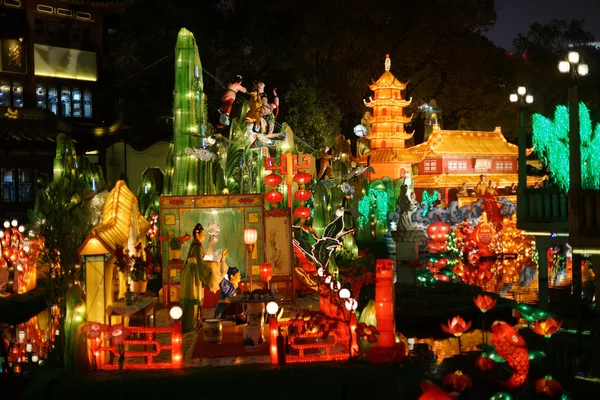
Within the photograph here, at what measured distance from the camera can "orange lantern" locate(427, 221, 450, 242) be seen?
26.2 m

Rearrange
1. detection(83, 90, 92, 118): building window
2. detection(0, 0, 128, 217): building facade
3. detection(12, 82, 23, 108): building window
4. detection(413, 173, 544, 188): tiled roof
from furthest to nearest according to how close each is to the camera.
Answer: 1. detection(413, 173, 544, 188): tiled roof
2. detection(83, 90, 92, 118): building window
3. detection(12, 82, 23, 108): building window
4. detection(0, 0, 128, 217): building facade

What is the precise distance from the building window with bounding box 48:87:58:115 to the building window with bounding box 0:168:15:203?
4.00m

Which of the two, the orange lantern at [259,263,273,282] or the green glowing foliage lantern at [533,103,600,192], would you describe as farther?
the orange lantern at [259,263,273,282]

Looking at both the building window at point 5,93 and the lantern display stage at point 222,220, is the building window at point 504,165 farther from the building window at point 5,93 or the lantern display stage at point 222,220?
the lantern display stage at point 222,220

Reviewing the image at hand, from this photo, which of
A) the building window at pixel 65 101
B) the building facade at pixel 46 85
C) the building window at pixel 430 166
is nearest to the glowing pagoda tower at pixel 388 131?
the building window at pixel 430 166

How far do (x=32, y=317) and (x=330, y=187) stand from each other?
1044 centimetres

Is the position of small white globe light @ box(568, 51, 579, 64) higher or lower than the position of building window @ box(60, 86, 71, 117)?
lower

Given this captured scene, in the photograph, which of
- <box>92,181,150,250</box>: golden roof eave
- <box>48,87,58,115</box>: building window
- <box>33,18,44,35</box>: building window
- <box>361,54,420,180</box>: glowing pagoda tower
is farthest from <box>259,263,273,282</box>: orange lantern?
<box>361,54,420,180</box>: glowing pagoda tower

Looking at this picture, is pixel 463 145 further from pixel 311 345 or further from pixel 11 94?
pixel 311 345

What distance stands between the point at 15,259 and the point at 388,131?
22612mm

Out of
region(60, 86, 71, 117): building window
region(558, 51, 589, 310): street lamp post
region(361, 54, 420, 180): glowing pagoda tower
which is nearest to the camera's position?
region(558, 51, 589, 310): street lamp post

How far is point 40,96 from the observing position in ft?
106

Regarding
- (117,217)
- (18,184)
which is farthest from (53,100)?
(117,217)

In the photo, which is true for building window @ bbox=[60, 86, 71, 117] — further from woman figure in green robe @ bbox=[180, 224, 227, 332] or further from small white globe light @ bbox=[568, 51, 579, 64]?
small white globe light @ bbox=[568, 51, 579, 64]
